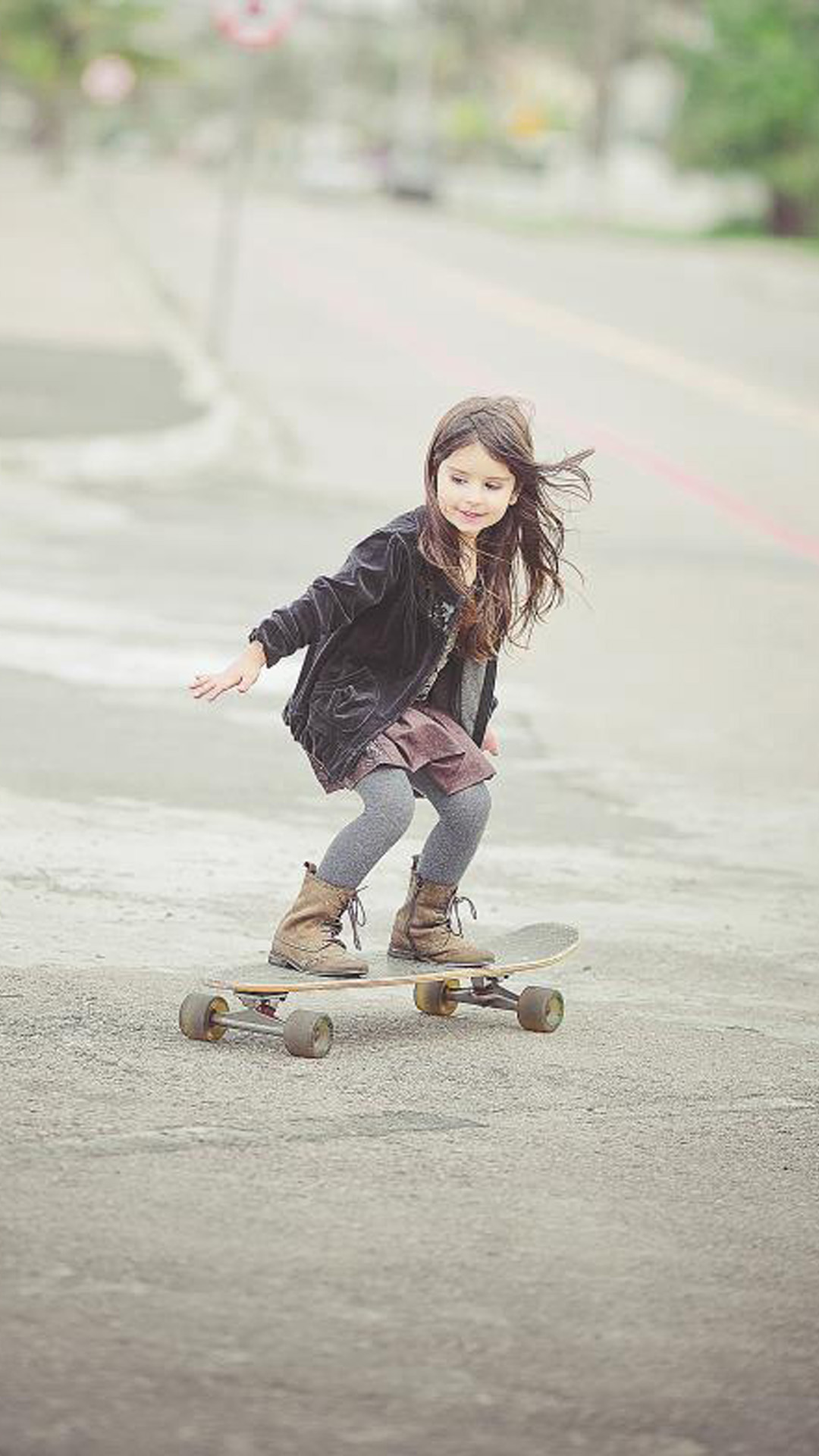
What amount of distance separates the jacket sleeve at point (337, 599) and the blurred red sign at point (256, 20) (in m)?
19.0

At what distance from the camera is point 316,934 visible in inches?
256

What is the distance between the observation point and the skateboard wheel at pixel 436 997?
6.77m

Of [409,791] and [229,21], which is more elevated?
[229,21]

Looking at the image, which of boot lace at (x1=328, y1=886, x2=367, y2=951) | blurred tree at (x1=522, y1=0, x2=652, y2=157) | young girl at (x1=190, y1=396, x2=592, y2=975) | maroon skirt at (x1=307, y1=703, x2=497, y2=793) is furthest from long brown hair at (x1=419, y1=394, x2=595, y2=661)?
blurred tree at (x1=522, y1=0, x2=652, y2=157)

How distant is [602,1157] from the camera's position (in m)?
5.58

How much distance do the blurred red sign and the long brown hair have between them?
18.7 meters

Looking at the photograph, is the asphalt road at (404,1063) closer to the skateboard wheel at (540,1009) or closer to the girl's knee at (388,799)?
the skateboard wheel at (540,1009)

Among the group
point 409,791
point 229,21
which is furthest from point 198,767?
point 229,21

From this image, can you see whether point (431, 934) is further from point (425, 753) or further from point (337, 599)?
point (337, 599)

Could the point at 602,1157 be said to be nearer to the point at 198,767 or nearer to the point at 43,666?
the point at 198,767

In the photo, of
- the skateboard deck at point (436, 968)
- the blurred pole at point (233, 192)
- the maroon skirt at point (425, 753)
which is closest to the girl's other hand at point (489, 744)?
the maroon skirt at point (425, 753)

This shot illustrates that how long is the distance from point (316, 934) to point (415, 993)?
0.41m

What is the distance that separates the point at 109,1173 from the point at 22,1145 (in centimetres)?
20

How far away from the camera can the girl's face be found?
6531 millimetres
